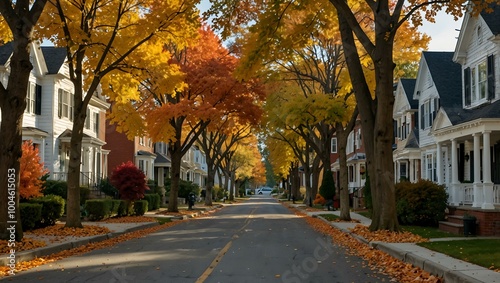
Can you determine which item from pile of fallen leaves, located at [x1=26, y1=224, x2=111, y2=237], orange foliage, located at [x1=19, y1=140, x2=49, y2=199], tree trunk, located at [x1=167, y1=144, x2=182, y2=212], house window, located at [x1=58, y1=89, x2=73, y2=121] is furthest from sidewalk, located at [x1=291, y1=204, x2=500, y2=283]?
house window, located at [x1=58, y1=89, x2=73, y2=121]

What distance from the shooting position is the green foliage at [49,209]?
20.6 m

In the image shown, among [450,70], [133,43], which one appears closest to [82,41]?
[133,43]

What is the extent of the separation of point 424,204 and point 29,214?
48.6ft

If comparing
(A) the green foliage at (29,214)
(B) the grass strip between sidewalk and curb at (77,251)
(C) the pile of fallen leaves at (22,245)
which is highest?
(A) the green foliage at (29,214)

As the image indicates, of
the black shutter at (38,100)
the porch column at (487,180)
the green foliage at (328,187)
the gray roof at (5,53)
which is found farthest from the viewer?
the green foliage at (328,187)

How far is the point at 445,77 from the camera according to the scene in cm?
3291

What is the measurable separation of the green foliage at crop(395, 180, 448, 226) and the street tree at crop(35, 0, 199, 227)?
35.7 ft

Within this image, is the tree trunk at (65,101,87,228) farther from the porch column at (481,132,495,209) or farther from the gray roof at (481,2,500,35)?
the gray roof at (481,2,500,35)

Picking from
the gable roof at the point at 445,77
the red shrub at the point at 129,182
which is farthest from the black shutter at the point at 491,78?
the red shrub at the point at 129,182

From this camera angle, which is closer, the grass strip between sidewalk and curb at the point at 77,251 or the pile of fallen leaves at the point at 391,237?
the grass strip between sidewalk and curb at the point at 77,251

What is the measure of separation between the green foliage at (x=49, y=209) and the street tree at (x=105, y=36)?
1.34m

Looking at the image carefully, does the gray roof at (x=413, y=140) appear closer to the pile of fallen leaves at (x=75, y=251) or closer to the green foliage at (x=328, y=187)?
the green foliage at (x=328, y=187)

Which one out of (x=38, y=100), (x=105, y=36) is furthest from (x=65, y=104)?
(x=105, y=36)

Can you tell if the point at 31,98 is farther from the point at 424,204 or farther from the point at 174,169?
the point at 424,204
